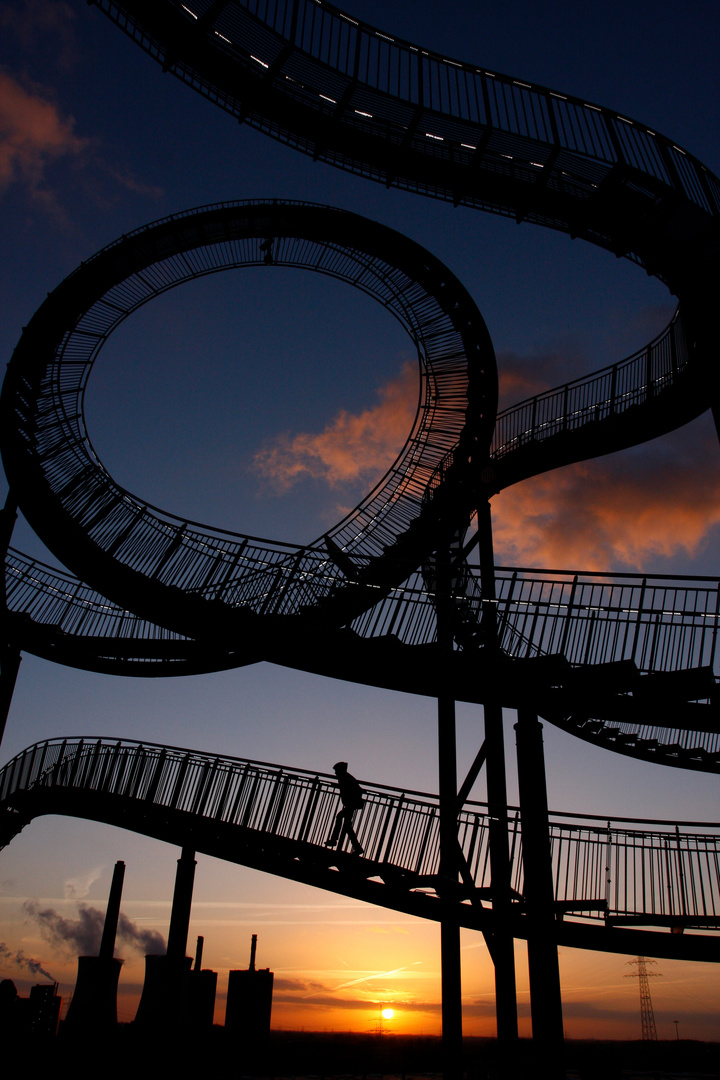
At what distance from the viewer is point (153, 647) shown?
13992 mm

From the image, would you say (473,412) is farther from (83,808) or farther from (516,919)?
(83,808)

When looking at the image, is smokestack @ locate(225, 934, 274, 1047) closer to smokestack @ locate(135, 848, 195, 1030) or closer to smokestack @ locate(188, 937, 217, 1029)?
smokestack @ locate(188, 937, 217, 1029)

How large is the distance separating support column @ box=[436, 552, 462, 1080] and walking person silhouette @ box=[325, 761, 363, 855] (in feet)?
3.89

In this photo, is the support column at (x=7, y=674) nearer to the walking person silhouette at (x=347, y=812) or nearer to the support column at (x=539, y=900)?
the walking person silhouette at (x=347, y=812)

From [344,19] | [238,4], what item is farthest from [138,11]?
[344,19]

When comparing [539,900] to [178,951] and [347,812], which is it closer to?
[347,812]

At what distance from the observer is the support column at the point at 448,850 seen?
382 inches

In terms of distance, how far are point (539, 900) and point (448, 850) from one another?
4.30ft

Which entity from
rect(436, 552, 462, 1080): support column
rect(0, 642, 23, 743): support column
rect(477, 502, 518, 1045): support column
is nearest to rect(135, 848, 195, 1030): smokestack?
rect(0, 642, 23, 743): support column

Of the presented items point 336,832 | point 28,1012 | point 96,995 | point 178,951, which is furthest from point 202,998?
point 336,832

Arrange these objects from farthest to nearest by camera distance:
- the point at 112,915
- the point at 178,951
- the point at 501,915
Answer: the point at 112,915 → the point at 178,951 → the point at 501,915

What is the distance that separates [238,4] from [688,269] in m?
7.69

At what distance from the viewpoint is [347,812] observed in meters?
10.2

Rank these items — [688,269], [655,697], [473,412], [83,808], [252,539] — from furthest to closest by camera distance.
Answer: [473,412], [83,808], [252,539], [688,269], [655,697]
